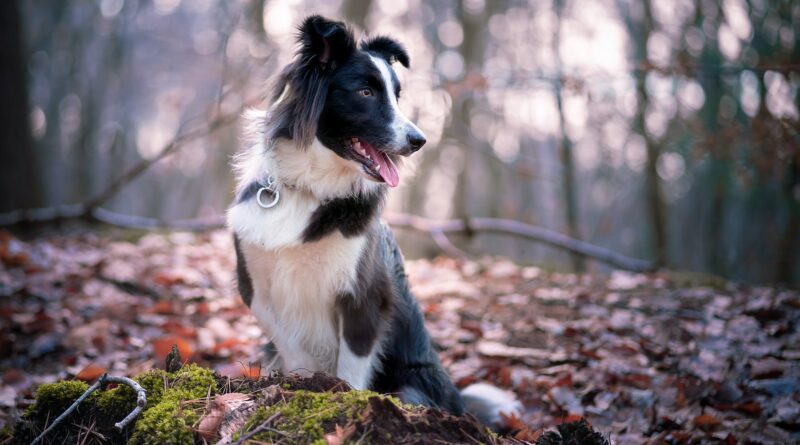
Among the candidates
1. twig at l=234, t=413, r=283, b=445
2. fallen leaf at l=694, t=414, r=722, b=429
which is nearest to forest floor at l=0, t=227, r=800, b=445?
fallen leaf at l=694, t=414, r=722, b=429

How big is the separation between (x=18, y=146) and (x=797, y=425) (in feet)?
33.7

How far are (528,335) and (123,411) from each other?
392cm

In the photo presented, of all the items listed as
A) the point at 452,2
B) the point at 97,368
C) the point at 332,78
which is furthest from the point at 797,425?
the point at 452,2

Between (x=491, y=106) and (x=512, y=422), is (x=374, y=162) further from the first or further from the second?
(x=491, y=106)

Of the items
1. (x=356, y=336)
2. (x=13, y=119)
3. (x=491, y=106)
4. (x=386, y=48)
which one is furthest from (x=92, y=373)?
(x=491, y=106)

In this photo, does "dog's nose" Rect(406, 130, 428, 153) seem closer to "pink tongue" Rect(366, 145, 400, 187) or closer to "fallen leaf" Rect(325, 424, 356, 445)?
"pink tongue" Rect(366, 145, 400, 187)

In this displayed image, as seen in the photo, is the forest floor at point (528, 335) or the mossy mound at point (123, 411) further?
the forest floor at point (528, 335)

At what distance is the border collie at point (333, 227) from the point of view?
3.56 metres

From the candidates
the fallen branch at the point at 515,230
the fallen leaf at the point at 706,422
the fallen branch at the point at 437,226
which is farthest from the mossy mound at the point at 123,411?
the fallen branch at the point at 515,230

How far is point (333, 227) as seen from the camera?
11.7 feet

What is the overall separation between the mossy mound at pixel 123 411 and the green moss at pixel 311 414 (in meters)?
0.28

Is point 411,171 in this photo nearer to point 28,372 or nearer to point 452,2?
point 28,372

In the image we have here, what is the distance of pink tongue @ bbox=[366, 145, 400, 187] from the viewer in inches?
148

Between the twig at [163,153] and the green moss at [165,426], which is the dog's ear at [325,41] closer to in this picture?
the green moss at [165,426]
